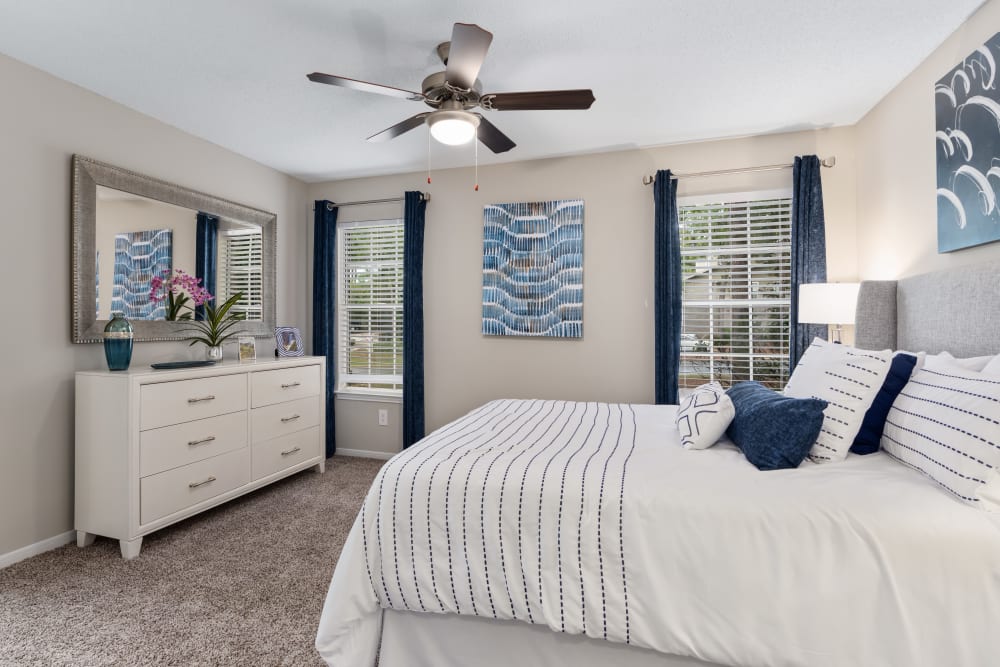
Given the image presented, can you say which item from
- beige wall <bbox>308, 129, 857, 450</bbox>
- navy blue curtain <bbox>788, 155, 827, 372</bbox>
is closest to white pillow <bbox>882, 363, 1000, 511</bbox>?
navy blue curtain <bbox>788, 155, 827, 372</bbox>

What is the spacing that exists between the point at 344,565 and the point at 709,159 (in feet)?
11.1

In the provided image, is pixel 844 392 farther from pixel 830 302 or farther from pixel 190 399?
pixel 190 399

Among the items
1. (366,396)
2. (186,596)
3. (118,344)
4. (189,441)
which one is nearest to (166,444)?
(189,441)

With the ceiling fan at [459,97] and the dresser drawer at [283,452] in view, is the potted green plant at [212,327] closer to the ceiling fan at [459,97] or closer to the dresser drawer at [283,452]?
the dresser drawer at [283,452]

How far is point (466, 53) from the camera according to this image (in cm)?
183

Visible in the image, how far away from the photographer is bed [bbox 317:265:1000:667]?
1162 mm

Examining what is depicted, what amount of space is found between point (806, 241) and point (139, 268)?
13.9 feet

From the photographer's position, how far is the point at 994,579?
3.70 ft

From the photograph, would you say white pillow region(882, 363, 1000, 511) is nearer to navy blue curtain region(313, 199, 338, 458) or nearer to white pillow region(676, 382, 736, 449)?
white pillow region(676, 382, 736, 449)

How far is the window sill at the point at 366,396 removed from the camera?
4.20 meters

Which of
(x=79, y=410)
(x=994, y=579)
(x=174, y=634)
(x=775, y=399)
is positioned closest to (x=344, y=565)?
(x=174, y=634)

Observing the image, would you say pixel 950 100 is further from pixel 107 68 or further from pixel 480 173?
pixel 107 68

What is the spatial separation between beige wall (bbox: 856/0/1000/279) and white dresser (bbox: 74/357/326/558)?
3925 millimetres

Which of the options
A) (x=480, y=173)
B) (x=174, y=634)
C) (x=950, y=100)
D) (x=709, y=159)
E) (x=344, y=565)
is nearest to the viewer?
(x=344, y=565)
